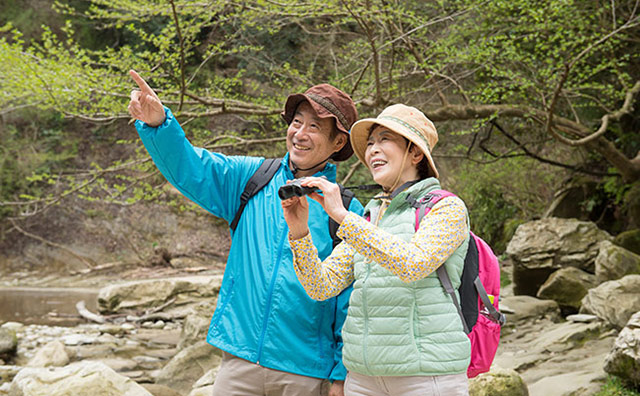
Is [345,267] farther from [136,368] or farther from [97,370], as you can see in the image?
[136,368]

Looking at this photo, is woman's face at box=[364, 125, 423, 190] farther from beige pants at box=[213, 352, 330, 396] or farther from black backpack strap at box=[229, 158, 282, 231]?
beige pants at box=[213, 352, 330, 396]

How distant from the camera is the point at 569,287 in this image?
703cm

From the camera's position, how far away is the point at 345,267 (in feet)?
5.97

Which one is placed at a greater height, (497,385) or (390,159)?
(390,159)

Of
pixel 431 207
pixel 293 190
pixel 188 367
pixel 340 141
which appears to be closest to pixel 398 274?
pixel 431 207

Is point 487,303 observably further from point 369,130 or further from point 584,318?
point 584,318

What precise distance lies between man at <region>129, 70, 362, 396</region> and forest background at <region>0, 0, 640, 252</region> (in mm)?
3007

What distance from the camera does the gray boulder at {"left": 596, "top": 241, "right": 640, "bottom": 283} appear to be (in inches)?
248

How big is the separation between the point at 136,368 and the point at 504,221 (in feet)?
26.3

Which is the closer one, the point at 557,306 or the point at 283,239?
the point at 283,239

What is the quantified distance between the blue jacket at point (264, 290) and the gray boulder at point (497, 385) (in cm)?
197

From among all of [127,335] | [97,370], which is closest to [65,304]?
[127,335]

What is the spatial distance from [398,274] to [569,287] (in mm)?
6262

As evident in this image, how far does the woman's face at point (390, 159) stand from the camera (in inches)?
69.2
